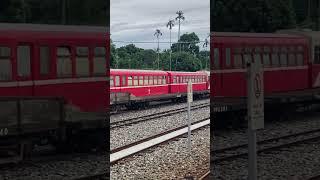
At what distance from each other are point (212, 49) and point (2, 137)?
1.49 meters

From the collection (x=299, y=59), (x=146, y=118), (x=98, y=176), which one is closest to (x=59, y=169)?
(x=98, y=176)

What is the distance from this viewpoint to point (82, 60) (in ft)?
7.77

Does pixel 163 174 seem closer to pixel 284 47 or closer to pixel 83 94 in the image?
pixel 83 94

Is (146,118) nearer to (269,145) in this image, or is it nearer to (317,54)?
(269,145)

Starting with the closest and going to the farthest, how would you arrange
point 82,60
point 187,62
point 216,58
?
point 82,60, point 187,62, point 216,58

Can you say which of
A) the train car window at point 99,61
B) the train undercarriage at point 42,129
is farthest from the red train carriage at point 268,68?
the train undercarriage at point 42,129

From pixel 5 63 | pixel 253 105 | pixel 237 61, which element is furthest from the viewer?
pixel 237 61

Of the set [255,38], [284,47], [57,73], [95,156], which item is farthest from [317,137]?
[57,73]

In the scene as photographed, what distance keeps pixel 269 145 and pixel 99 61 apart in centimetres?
186

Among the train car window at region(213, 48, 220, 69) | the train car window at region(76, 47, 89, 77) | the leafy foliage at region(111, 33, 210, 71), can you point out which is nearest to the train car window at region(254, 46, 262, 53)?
the train car window at region(213, 48, 220, 69)

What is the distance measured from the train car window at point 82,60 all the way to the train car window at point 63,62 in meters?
0.05

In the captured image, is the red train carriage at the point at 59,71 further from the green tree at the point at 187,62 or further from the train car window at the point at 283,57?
the train car window at the point at 283,57

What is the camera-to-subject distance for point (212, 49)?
306 cm

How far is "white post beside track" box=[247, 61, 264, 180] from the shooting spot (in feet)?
9.29
